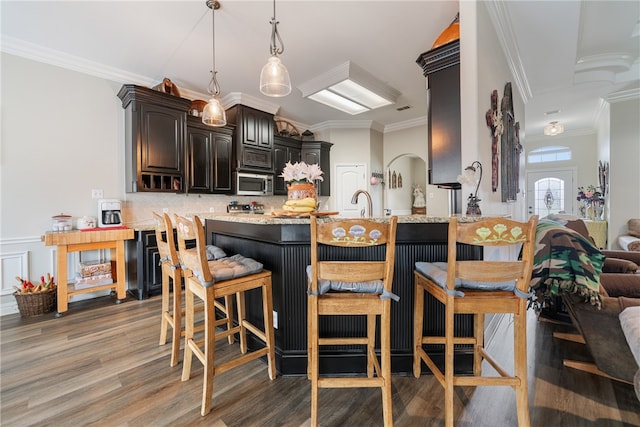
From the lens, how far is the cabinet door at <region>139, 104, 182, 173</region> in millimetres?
3365

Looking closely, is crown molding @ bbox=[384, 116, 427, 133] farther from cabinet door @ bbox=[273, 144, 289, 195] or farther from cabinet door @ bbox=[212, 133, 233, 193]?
cabinet door @ bbox=[212, 133, 233, 193]

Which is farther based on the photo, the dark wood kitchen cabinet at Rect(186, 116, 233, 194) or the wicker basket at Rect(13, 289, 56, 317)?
the dark wood kitchen cabinet at Rect(186, 116, 233, 194)

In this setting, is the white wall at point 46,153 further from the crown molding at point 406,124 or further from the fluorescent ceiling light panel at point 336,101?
the crown molding at point 406,124

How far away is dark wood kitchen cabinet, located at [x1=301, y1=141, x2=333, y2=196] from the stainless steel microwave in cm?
103

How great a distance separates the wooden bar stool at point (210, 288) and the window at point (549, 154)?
8.57m

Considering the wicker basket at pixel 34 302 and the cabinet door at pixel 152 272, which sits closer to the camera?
the wicker basket at pixel 34 302

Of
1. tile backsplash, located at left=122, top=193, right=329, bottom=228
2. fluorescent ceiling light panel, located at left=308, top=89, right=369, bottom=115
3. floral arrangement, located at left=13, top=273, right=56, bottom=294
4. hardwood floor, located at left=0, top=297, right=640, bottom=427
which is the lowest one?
hardwood floor, located at left=0, top=297, right=640, bottom=427

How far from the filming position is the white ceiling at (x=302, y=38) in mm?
2479

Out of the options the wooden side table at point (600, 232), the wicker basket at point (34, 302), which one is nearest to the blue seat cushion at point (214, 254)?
the wicker basket at point (34, 302)

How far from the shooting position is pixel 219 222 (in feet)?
7.86

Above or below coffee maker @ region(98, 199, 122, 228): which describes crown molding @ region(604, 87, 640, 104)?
above

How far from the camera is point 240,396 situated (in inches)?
61.6

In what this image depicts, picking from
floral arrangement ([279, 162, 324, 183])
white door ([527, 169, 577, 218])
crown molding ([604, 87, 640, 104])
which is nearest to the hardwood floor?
floral arrangement ([279, 162, 324, 183])

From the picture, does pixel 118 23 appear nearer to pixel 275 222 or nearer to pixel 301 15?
pixel 301 15
